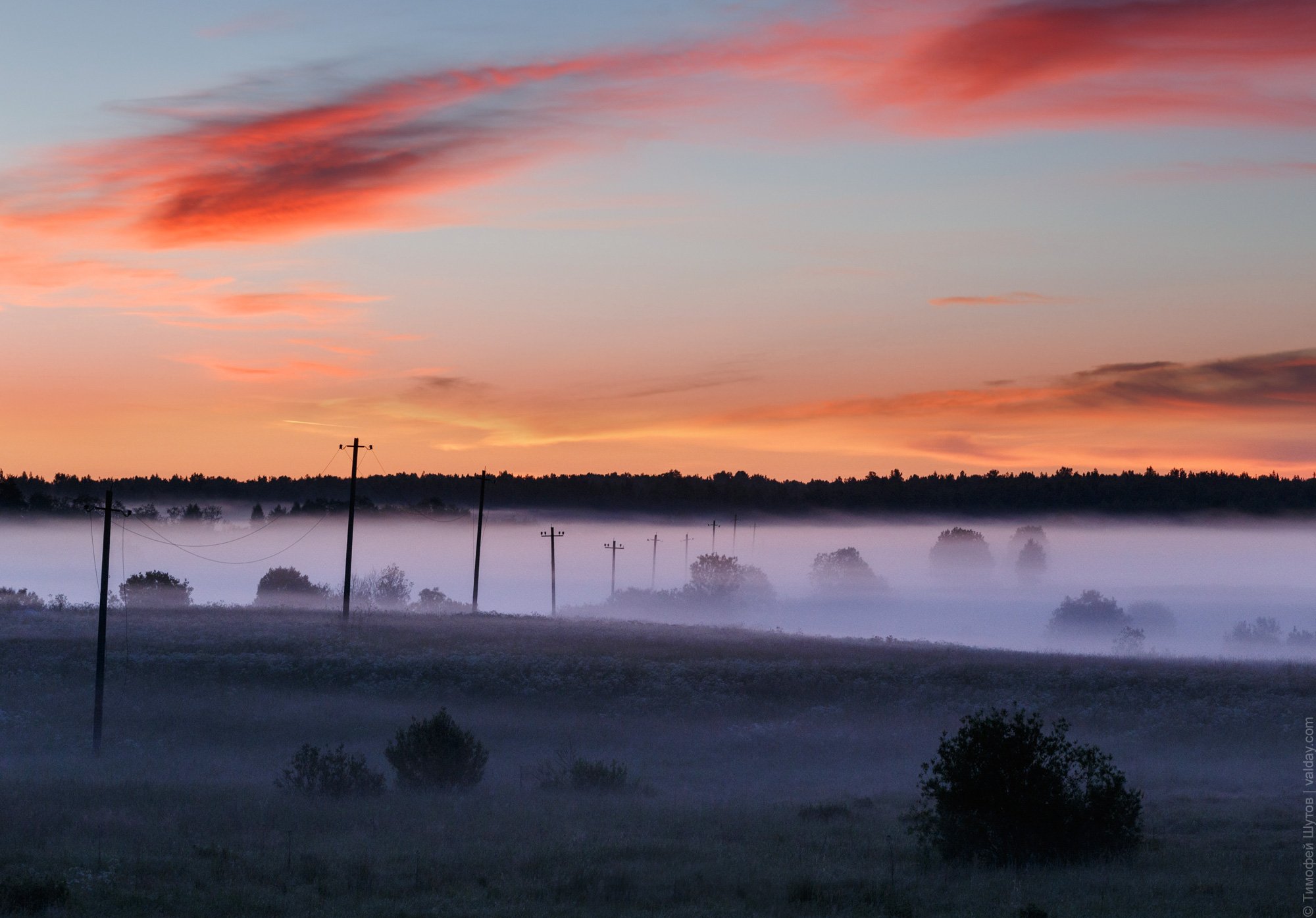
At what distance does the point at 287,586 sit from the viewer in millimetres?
147750

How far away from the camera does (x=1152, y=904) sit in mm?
17375

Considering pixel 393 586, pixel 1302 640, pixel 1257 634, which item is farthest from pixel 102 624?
pixel 1257 634

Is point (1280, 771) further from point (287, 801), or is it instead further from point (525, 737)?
point (287, 801)

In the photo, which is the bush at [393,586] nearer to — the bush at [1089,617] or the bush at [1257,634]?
the bush at [1089,617]

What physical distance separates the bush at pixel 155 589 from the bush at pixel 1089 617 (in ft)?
412

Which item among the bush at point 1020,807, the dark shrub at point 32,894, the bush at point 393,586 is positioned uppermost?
the bush at point 1020,807

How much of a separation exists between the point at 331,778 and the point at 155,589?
102 metres

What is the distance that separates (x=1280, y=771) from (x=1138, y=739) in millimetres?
7613

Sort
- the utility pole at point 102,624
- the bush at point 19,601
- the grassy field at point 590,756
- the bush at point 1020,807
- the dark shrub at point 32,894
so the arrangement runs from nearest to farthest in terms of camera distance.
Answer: the dark shrub at point 32,894 → the grassy field at point 590,756 → the bush at point 1020,807 → the utility pole at point 102,624 → the bush at point 19,601

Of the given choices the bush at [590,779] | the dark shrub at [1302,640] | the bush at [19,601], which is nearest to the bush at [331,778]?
the bush at [590,779]

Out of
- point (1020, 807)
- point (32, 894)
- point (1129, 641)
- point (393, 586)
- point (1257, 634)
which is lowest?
point (1257, 634)

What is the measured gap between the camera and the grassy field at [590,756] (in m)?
18.7

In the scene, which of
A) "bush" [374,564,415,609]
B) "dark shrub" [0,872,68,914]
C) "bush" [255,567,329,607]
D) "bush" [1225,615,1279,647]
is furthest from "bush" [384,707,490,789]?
"bush" [1225,615,1279,647]

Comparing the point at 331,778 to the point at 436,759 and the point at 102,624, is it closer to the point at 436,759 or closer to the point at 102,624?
the point at 436,759
